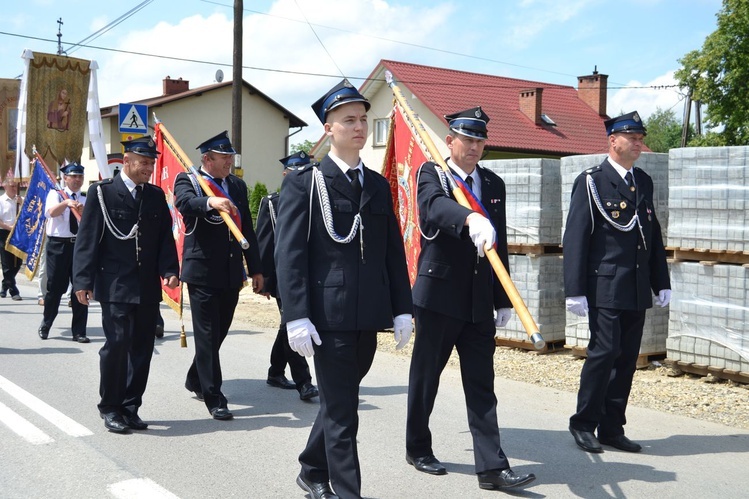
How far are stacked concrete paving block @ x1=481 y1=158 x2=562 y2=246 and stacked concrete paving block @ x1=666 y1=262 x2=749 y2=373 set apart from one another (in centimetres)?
151

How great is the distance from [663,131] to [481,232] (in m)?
103

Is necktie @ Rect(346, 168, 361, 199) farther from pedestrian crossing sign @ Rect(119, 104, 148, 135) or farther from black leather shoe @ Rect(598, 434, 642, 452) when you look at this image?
pedestrian crossing sign @ Rect(119, 104, 148, 135)

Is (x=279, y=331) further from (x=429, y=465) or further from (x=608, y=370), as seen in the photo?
(x=608, y=370)

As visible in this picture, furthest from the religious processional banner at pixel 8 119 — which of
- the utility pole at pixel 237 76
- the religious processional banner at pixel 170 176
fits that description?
the religious processional banner at pixel 170 176

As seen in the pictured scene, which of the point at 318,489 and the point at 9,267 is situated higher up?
the point at 9,267

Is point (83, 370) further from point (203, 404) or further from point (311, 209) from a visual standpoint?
point (311, 209)

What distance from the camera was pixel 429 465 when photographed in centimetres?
492

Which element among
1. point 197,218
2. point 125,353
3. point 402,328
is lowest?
point 125,353

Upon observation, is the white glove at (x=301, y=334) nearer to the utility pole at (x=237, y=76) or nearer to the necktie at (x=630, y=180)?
the necktie at (x=630, y=180)

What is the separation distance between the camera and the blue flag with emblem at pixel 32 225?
11.7 metres

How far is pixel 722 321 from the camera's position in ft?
23.9

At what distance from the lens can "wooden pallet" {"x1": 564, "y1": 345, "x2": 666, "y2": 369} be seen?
315 inches

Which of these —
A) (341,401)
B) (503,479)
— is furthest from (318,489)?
(503,479)

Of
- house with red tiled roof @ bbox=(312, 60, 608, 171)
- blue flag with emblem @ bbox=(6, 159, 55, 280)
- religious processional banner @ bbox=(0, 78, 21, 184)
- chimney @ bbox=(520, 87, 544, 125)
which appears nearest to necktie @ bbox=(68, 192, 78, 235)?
blue flag with emblem @ bbox=(6, 159, 55, 280)
